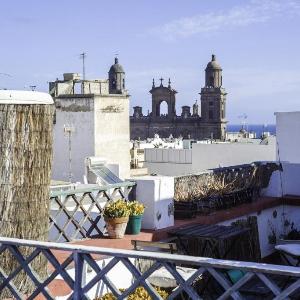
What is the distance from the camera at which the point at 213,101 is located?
4232 inches

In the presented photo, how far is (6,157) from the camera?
648 cm

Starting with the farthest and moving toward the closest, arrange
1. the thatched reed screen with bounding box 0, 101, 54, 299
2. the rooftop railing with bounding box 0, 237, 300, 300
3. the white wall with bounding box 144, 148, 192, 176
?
the white wall with bounding box 144, 148, 192, 176, the thatched reed screen with bounding box 0, 101, 54, 299, the rooftop railing with bounding box 0, 237, 300, 300

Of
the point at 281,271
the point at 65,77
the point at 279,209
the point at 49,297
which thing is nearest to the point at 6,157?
the point at 49,297

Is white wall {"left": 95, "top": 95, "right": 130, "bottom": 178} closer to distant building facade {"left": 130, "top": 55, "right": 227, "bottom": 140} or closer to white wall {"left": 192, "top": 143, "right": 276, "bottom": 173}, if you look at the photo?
white wall {"left": 192, "top": 143, "right": 276, "bottom": 173}

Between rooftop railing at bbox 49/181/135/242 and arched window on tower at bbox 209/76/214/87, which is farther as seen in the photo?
arched window on tower at bbox 209/76/214/87

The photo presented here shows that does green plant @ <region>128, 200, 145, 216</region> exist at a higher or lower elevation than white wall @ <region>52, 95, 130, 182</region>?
lower

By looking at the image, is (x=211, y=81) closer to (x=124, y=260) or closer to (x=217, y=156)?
(x=217, y=156)

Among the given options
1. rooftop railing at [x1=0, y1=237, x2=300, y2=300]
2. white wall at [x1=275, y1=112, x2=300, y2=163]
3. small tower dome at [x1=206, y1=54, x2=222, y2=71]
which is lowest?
rooftop railing at [x1=0, y1=237, x2=300, y2=300]

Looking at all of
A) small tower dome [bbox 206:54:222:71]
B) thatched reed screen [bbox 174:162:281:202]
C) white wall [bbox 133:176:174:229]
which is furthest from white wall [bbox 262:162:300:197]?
small tower dome [bbox 206:54:222:71]

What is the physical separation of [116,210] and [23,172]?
3.21 meters

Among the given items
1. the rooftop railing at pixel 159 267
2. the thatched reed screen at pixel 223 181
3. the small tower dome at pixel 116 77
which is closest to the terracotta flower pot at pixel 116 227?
the thatched reed screen at pixel 223 181

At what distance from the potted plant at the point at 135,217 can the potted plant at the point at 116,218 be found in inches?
7.2

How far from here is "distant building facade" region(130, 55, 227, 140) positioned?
107 m

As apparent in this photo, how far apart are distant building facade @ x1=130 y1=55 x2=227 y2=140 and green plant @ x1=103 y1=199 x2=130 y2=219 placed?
309 ft
